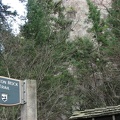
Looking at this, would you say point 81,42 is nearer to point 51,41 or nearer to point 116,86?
point 51,41

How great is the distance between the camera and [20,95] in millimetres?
5062

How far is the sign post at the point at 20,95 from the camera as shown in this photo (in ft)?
16.0

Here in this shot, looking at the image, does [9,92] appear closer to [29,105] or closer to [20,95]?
[20,95]

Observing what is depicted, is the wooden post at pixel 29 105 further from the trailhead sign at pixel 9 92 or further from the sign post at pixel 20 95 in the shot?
the trailhead sign at pixel 9 92

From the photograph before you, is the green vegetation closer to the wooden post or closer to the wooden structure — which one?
the wooden structure

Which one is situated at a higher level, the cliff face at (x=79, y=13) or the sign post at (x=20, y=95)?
the cliff face at (x=79, y=13)

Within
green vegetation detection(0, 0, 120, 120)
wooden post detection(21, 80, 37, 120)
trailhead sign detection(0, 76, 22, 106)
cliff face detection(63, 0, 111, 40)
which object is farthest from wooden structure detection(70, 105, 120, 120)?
cliff face detection(63, 0, 111, 40)

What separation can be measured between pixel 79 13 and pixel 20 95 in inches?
867

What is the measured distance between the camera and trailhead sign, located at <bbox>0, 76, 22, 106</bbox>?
4.82 meters

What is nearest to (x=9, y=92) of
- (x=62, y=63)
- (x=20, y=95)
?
(x=20, y=95)

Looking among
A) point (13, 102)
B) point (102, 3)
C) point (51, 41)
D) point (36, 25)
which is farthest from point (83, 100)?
point (13, 102)

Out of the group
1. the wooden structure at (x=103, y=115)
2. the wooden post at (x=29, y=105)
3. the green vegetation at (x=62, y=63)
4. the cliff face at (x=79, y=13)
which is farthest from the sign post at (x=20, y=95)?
the cliff face at (x=79, y=13)

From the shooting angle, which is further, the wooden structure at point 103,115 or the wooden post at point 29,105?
the wooden structure at point 103,115

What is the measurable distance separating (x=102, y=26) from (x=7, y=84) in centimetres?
1718
